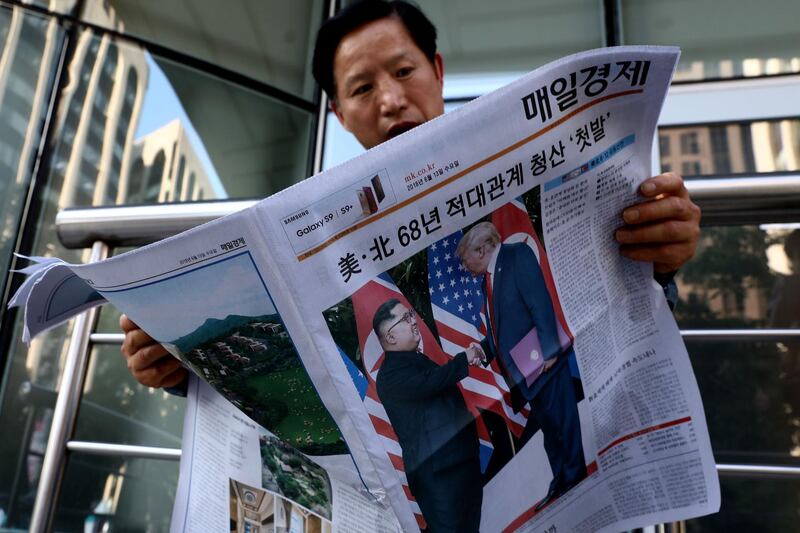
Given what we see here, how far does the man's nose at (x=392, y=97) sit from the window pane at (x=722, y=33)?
7.05 ft

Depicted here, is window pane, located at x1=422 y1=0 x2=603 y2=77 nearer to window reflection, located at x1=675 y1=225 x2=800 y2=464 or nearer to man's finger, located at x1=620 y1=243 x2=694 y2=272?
window reflection, located at x1=675 y1=225 x2=800 y2=464

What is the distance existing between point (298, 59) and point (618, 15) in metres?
1.43

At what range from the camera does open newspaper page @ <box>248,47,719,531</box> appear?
1.09ft

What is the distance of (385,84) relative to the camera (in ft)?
2.22

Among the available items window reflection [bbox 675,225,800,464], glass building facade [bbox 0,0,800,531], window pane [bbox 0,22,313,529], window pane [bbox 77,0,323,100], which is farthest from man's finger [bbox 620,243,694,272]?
window pane [bbox 77,0,323,100]

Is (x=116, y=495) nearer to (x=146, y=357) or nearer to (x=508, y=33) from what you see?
(x=146, y=357)

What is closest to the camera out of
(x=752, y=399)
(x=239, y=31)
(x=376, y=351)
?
(x=376, y=351)

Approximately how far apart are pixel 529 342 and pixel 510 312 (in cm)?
2

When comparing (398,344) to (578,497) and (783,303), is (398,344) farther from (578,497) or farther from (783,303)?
(783,303)

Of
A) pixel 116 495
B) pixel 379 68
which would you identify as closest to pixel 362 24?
pixel 379 68

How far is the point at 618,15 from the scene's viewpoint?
2512mm

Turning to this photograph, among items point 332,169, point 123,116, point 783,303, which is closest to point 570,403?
point 332,169

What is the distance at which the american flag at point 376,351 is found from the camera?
1.10 feet

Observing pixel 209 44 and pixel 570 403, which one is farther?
pixel 209 44
